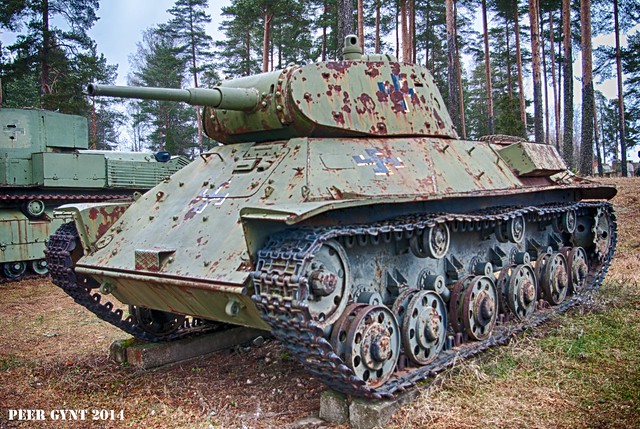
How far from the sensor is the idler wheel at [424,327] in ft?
21.8

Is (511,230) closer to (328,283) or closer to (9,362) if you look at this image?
(328,283)

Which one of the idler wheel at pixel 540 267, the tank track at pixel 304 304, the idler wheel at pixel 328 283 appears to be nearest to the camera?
the tank track at pixel 304 304

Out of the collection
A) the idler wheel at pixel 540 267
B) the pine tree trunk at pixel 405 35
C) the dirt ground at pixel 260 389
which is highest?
the pine tree trunk at pixel 405 35

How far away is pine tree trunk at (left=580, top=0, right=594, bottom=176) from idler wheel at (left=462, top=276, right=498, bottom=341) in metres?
14.7

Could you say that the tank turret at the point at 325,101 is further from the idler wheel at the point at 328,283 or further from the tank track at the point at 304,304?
the idler wheel at the point at 328,283

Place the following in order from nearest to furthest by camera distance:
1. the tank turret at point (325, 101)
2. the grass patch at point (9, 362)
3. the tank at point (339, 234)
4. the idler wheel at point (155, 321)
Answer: the tank at point (339, 234)
the tank turret at point (325, 101)
the grass patch at point (9, 362)
the idler wheel at point (155, 321)

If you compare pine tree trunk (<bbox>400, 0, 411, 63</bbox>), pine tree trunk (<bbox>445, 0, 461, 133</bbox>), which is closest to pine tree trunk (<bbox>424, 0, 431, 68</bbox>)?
pine tree trunk (<bbox>400, 0, 411, 63</bbox>)

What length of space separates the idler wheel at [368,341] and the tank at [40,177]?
30.3 ft

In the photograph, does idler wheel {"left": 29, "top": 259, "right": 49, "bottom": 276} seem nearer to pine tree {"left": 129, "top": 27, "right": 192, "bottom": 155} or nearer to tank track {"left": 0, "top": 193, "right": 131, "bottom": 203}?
tank track {"left": 0, "top": 193, "right": 131, "bottom": 203}

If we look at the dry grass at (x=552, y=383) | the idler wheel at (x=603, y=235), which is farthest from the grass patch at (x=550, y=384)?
the idler wheel at (x=603, y=235)

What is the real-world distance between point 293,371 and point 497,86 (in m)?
40.6

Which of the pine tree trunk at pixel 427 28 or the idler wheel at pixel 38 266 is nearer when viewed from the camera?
the idler wheel at pixel 38 266

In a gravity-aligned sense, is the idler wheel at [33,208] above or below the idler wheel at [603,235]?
above

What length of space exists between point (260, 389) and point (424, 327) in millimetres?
2001
